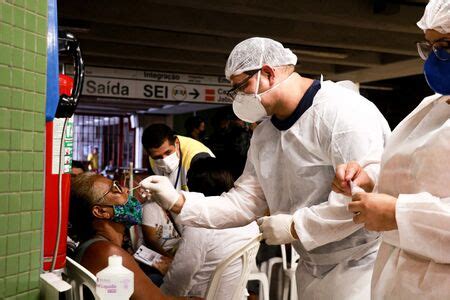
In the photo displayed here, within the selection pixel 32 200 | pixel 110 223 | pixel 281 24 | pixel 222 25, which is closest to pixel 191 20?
pixel 222 25

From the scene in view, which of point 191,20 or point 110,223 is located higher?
point 191,20

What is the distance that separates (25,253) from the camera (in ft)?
4.93

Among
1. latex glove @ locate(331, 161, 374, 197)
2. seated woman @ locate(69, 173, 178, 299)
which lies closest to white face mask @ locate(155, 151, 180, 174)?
seated woman @ locate(69, 173, 178, 299)

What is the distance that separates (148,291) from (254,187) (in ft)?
1.89

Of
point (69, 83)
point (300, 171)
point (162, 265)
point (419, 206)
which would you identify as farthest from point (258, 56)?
point (162, 265)

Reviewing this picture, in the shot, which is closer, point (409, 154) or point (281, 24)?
point (409, 154)

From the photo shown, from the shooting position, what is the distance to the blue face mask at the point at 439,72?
1453mm

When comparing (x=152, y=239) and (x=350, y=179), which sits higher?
(x=350, y=179)

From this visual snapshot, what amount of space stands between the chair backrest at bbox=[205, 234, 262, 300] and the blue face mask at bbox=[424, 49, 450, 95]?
3.75ft

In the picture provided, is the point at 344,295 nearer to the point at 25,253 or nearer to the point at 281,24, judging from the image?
the point at 25,253

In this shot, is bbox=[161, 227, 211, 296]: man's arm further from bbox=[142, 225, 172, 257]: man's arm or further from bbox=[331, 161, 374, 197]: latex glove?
bbox=[331, 161, 374, 197]: latex glove

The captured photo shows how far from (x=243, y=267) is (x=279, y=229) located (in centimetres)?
59

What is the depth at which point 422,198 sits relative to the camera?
140cm

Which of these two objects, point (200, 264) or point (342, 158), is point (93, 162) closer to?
point (200, 264)
